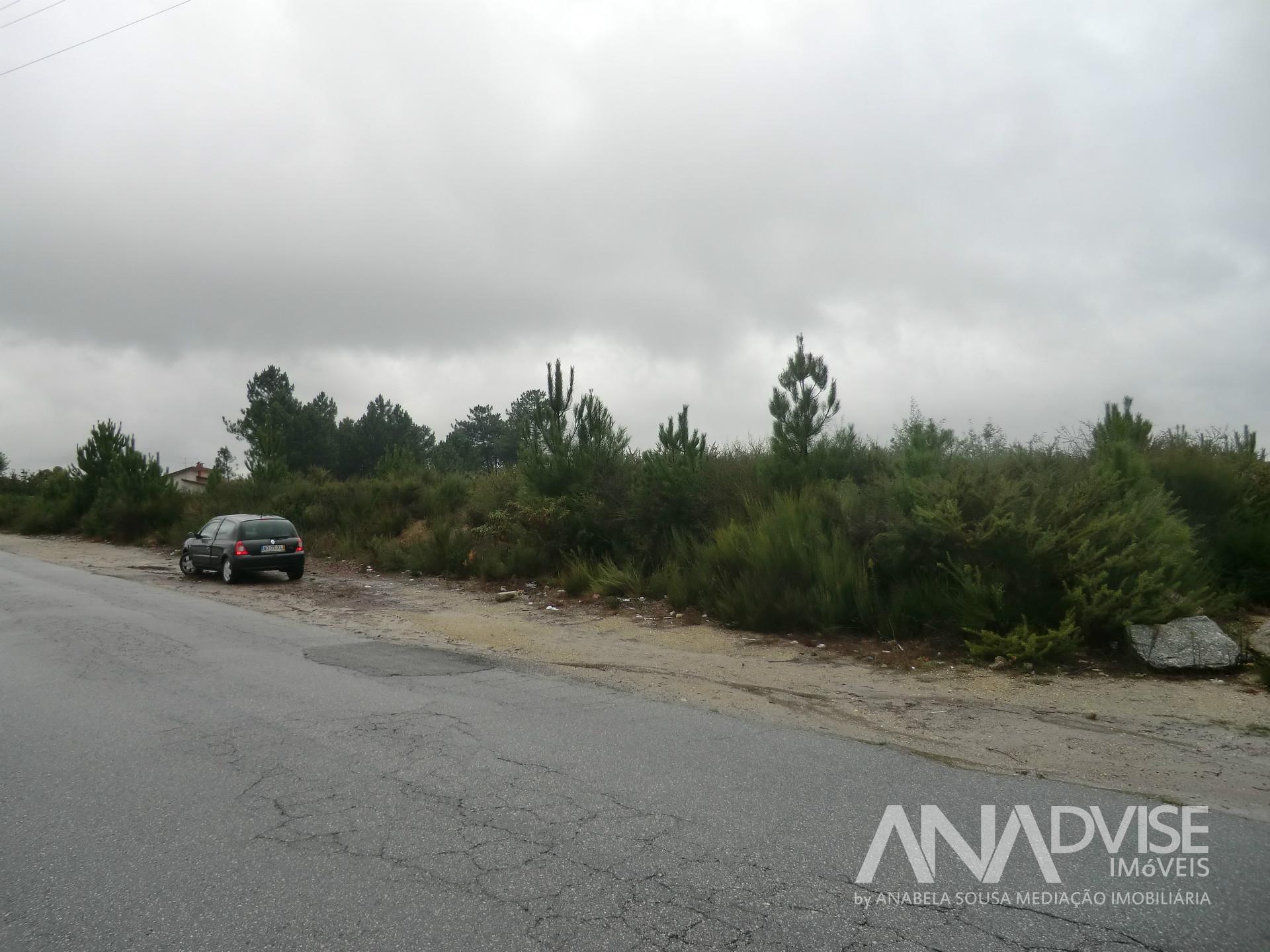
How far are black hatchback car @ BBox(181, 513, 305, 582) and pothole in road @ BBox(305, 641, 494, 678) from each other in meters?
10.6

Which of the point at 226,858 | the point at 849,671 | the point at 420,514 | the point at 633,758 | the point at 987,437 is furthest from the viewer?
the point at 420,514

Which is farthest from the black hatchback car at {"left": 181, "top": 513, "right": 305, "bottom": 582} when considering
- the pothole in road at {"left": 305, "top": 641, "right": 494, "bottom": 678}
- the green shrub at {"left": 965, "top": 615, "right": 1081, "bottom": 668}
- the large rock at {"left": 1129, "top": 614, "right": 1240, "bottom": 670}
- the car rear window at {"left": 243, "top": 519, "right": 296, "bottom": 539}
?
the large rock at {"left": 1129, "top": 614, "right": 1240, "bottom": 670}

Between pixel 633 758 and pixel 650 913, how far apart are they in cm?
240

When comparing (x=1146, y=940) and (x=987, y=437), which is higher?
(x=987, y=437)

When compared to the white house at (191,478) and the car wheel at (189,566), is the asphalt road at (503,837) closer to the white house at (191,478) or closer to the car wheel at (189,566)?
the car wheel at (189,566)

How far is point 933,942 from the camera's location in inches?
144

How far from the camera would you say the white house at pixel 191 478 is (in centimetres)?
4366

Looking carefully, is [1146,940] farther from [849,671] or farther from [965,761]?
[849,671]

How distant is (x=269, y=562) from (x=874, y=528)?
15258 millimetres

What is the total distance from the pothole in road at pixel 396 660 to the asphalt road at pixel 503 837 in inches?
56.0

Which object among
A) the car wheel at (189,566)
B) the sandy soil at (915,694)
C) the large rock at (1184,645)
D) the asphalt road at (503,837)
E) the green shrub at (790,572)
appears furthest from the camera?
the car wheel at (189,566)

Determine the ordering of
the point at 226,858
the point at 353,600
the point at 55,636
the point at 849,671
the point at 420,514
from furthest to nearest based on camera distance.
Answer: the point at 420,514 → the point at 353,600 → the point at 55,636 → the point at 849,671 → the point at 226,858

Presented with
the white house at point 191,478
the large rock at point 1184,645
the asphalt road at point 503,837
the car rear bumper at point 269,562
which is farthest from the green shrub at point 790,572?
the white house at point 191,478

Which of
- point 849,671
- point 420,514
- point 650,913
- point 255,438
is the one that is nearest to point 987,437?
point 849,671
